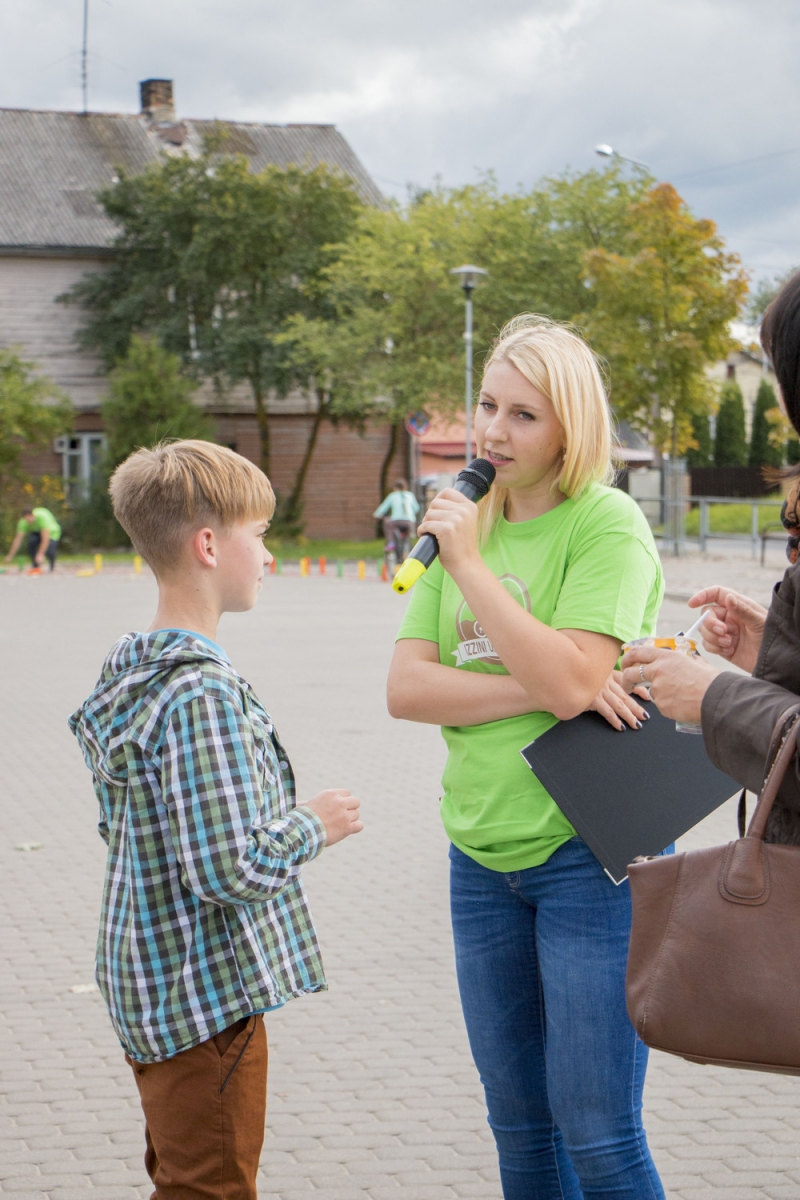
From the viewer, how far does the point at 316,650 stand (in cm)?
1510

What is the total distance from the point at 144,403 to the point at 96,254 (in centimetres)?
730

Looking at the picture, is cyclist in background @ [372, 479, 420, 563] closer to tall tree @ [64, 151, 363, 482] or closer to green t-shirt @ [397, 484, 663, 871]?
tall tree @ [64, 151, 363, 482]

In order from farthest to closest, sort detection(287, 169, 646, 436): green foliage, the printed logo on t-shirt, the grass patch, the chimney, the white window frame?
the chimney < the white window frame < detection(287, 169, 646, 436): green foliage < the grass patch < the printed logo on t-shirt

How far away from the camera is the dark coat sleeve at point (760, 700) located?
1.84 m

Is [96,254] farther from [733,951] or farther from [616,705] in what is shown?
[733,951]

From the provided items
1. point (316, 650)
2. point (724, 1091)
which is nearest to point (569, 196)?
point (316, 650)

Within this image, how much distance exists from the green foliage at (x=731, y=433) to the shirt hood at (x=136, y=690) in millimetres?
60072

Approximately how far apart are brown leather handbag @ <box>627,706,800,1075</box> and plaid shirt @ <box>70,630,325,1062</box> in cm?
67

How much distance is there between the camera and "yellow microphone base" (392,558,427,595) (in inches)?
88.0

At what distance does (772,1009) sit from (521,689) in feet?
2.66

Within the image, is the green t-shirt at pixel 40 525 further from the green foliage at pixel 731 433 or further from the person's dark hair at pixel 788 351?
the green foliage at pixel 731 433

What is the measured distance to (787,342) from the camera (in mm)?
1893

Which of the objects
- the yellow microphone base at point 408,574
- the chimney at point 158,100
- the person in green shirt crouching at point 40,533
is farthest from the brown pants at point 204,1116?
the chimney at point 158,100

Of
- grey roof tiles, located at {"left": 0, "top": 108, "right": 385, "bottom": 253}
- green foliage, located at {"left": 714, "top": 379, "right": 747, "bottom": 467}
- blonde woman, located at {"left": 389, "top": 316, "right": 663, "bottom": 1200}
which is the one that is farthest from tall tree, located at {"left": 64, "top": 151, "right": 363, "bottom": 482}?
blonde woman, located at {"left": 389, "top": 316, "right": 663, "bottom": 1200}
